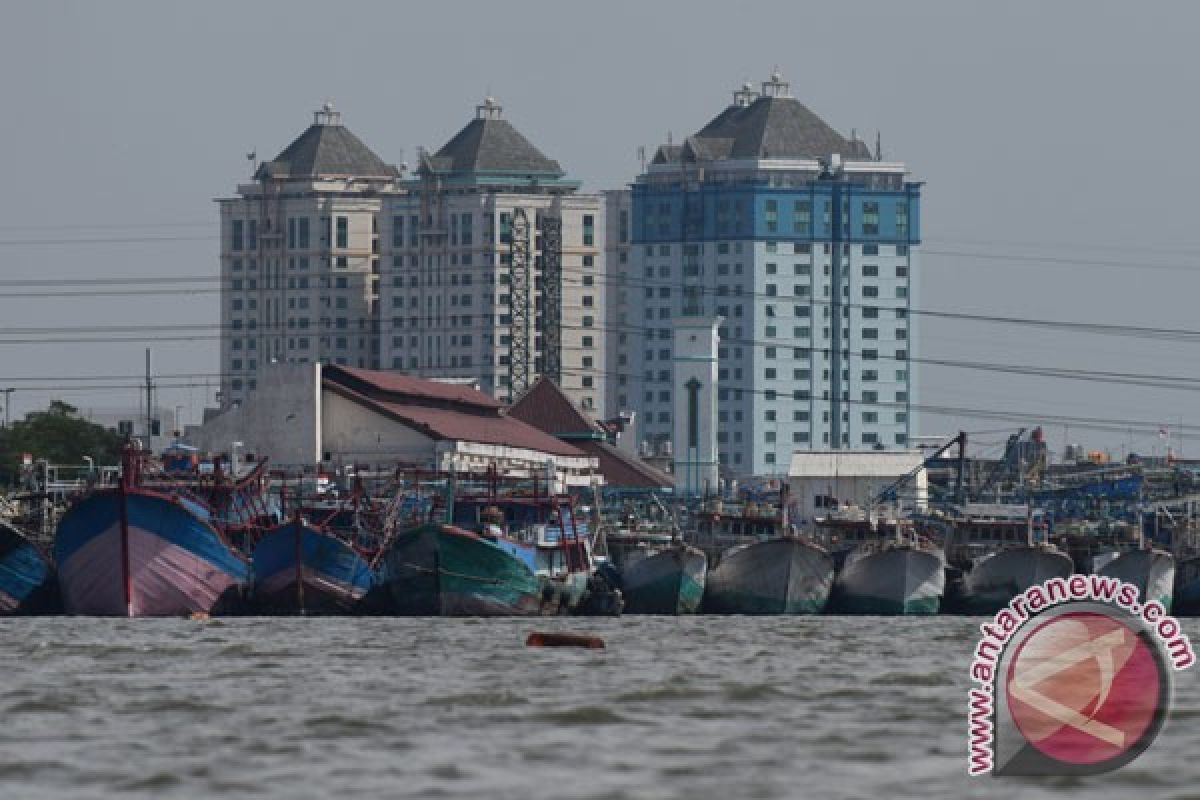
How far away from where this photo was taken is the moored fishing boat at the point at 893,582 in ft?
422

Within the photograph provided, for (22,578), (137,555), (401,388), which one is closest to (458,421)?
(401,388)

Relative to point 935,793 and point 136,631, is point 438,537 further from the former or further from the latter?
point 935,793

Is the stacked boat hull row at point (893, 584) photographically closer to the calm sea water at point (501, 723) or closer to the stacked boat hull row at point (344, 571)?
the stacked boat hull row at point (344, 571)

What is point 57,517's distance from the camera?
121 metres

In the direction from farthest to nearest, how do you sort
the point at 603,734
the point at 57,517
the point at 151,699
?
the point at 57,517
the point at 151,699
the point at 603,734

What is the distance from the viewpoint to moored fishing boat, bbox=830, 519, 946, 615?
128500 mm

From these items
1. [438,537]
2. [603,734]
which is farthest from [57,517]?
[603,734]

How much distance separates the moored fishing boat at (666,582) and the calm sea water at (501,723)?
4166 cm

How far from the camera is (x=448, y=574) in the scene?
4286 inches

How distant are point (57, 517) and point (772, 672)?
56.9 m

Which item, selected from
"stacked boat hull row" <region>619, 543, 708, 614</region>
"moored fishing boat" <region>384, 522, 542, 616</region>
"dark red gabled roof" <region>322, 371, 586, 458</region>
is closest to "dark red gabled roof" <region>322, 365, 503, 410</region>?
"dark red gabled roof" <region>322, 371, 586, 458</region>

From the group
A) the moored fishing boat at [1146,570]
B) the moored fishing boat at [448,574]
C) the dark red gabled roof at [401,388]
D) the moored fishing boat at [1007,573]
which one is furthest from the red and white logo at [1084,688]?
the dark red gabled roof at [401,388]

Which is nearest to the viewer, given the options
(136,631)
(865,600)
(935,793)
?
(935,793)

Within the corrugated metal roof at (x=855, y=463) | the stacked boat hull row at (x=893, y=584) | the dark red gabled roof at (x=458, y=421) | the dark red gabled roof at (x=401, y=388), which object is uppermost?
the dark red gabled roof at (x=401, y=388)
